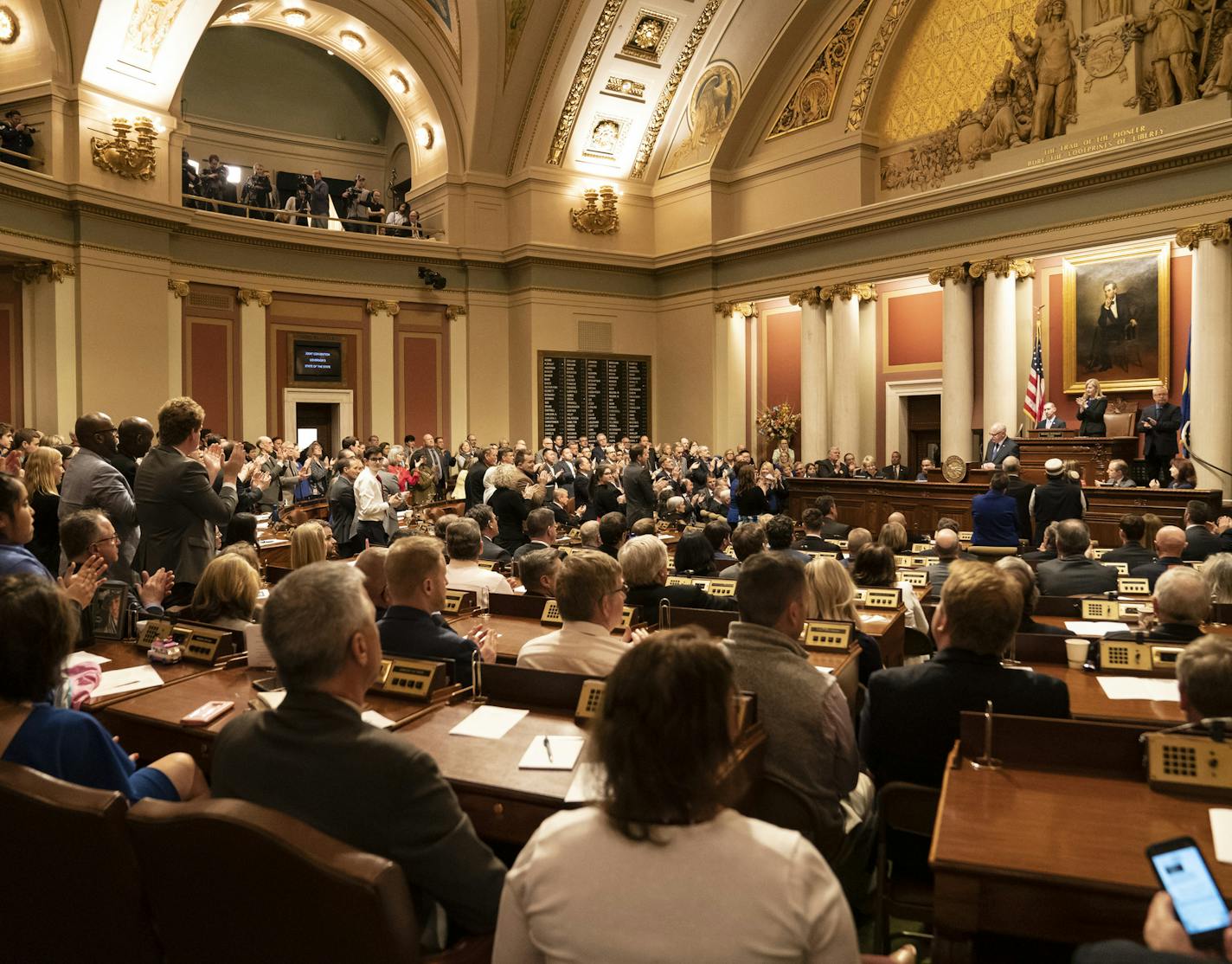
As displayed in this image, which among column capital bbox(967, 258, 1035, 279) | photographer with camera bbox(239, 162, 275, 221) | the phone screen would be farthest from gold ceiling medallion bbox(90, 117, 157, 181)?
the phone screen

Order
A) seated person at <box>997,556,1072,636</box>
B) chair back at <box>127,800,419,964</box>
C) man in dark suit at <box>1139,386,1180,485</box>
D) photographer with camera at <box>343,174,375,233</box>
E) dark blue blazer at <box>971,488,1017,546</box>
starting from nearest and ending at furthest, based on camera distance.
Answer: chair back at <box>127,800,419,964</box>, seated person at <box>997,556,1072,636</box>, dark blue blazer at <box>971,488,1017,546</box>, man in dark suit at <box>1139,386,1180,485</box>, photographer with camera at <box>343,174,375,233</box>

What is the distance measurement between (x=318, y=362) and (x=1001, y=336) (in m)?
11.1

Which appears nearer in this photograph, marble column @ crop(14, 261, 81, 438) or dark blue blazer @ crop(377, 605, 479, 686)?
dark blue blazer @ crop(377, 605, 479, 686)

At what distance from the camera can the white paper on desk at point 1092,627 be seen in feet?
14.4

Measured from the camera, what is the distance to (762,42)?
16219mm

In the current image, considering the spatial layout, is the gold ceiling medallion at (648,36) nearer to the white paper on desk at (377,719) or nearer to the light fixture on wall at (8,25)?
the light fixture on wall at (8,25)

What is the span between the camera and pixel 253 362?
1541cm

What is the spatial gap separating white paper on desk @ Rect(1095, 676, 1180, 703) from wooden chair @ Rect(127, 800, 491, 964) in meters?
2.70

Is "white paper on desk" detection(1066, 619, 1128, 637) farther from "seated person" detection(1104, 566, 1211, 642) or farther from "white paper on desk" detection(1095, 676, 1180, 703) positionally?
"white paper on desk" detection(1095, 676, 1180, 703)

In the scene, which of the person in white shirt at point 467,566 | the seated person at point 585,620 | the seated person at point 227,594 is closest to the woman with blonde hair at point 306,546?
the person in white shirt at point 467,566

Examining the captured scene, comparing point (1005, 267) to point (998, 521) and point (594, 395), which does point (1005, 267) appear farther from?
point (594, 395)

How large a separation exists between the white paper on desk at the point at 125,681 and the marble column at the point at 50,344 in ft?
35.8

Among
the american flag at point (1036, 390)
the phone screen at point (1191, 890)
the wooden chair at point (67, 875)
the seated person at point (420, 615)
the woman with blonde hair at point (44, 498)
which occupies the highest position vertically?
the american flag at point (1036, 390)

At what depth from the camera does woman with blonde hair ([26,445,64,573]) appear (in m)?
5.28
